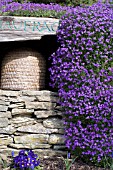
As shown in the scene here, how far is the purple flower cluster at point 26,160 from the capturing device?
3.51 metres

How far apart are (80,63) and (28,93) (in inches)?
26.8

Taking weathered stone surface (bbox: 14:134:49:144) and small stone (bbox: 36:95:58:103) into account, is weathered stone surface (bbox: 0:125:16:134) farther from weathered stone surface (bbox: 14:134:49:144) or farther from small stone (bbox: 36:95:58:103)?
small stone (bbox: 36:95:58:103)

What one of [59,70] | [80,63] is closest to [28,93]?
[59,70]

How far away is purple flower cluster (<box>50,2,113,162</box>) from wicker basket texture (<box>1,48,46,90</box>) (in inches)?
10.9

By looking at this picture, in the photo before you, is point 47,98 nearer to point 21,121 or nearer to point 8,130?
point 21,121

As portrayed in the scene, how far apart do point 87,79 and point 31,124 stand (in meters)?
0.83

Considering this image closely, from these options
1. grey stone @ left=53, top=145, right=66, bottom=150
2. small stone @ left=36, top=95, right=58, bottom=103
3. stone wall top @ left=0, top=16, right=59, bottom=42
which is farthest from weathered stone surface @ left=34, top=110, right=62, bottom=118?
stone wall top @ left=0, top=16, right=59, bottom=42

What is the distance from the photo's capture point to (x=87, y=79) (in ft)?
12.4

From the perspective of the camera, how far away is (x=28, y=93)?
13.1 feet

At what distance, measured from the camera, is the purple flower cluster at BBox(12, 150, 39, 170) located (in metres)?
3.51

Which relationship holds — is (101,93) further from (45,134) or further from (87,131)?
(45,134)

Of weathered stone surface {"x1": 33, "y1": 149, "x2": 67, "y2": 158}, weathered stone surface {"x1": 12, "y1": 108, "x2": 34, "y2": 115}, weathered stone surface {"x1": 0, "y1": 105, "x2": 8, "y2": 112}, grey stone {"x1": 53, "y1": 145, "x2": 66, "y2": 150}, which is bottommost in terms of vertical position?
weathered stone surface {"x1": 33, "y1": 149, "x2": 67, "y2": 158}

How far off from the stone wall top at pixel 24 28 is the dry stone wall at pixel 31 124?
25.3 inches

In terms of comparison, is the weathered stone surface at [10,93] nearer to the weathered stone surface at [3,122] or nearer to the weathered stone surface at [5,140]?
the weathered stone surface at [3,122]
